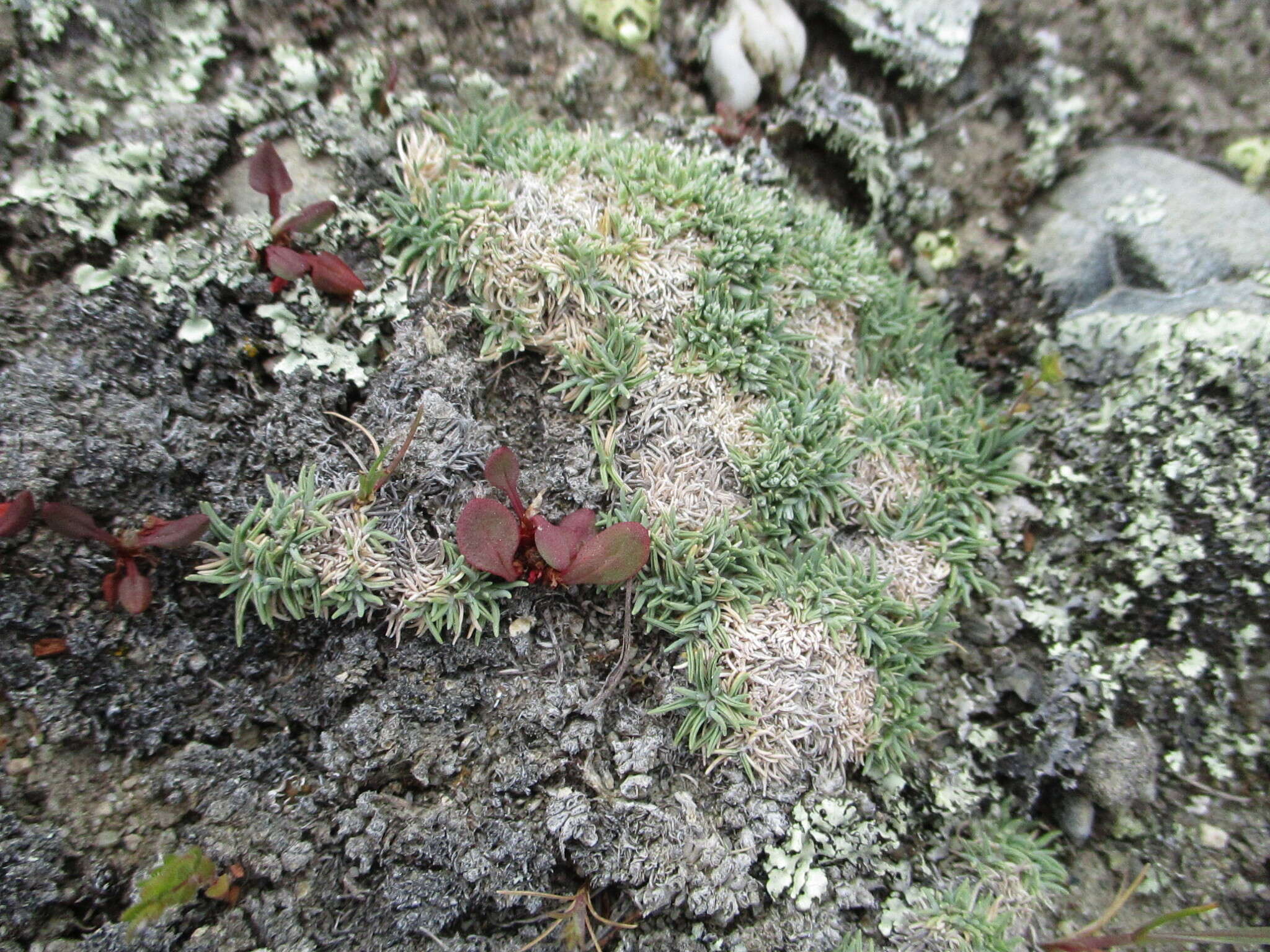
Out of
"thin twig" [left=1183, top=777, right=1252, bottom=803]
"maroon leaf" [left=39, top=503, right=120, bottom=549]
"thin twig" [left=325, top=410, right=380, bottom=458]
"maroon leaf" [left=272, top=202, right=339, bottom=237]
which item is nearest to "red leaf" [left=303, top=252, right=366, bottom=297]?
"maroon leaf" [left=272, top=202, right=339, bottom=237]

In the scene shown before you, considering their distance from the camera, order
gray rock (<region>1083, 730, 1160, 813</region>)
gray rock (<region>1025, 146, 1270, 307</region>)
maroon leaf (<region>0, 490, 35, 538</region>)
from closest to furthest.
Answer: maroon leaf (<region>0, 490, 35, 538</region>)
gray rock (<region>1083, 730, 1160, 813</region>)
gray rock (<region>1025, 146, 1270, 307</region>)

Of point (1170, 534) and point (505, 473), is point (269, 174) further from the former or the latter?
point (1170, 534)

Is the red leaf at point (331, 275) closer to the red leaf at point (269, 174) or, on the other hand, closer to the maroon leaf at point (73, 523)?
the red leaf at point (269, 174)

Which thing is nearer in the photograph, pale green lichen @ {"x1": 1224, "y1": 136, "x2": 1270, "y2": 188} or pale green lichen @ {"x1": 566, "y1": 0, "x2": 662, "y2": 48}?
pale green lichen @ {"x1": 566, "y1": 0, "x2": 662, "y2": 48}

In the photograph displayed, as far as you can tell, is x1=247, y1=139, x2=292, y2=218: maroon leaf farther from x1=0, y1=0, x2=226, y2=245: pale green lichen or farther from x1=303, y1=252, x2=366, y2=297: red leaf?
x1=0, y1=0, x2=226, y2=245: pale green lichen

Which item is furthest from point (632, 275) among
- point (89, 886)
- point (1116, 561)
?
point (89, 886)

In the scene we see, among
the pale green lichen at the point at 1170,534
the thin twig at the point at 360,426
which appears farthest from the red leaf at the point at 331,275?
the pale green lichen at the point at 1170,534
